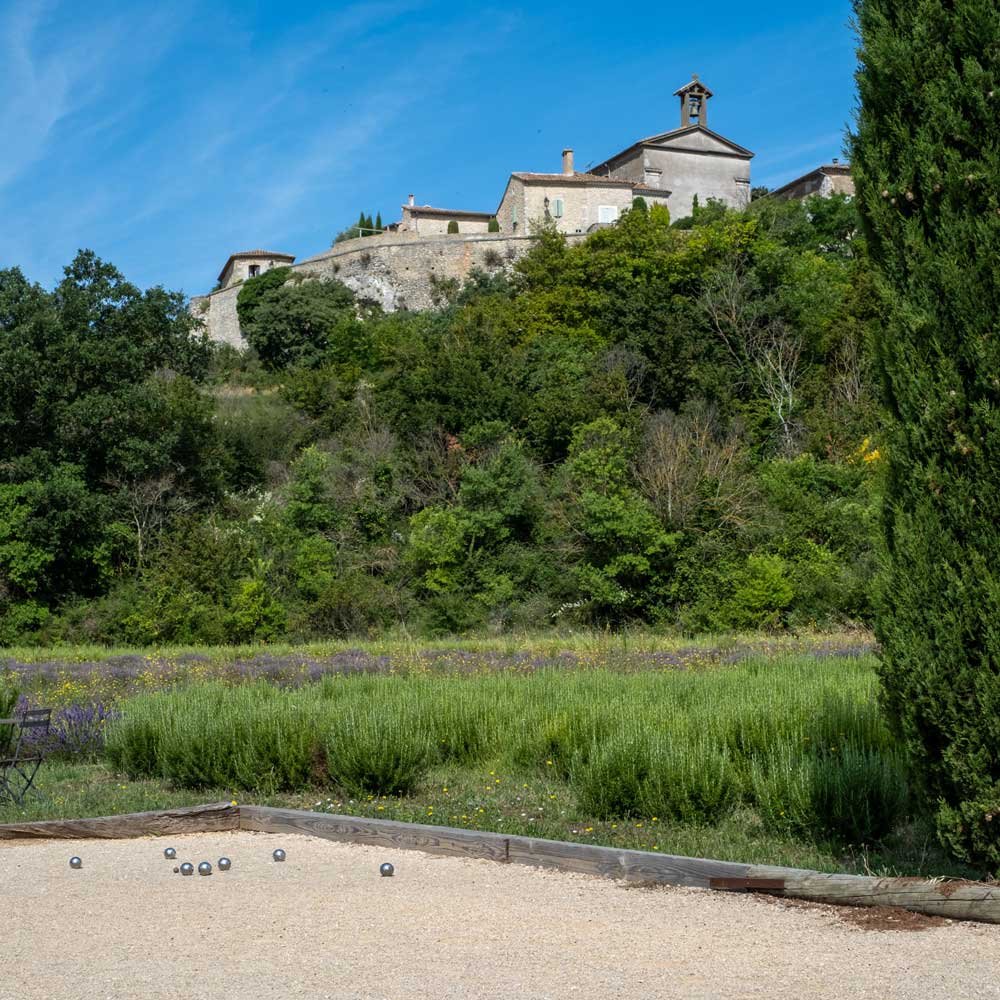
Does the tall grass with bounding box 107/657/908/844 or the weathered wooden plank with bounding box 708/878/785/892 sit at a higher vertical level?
the tall grass with bounding box 107/657/908/844

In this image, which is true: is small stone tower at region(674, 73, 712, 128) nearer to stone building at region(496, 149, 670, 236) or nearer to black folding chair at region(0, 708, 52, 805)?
stone building at region(496, 149, 670, 236)

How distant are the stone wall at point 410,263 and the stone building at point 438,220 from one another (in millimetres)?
10361

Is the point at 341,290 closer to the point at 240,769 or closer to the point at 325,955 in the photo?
the point at 240,769

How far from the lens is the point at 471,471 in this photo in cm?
3066

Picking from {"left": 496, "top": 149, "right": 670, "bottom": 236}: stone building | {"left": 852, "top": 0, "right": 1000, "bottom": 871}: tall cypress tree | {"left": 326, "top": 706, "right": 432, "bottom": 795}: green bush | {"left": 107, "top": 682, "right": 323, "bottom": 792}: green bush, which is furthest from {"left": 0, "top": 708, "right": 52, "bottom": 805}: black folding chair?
{"left": 496, "top": 149, "right": 670, "bottom": 236}: stone building

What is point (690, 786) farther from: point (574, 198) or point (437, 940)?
point (574, 198)

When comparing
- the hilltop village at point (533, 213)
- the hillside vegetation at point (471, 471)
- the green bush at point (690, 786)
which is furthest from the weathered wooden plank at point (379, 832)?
the hilltop village at point (533, 213)

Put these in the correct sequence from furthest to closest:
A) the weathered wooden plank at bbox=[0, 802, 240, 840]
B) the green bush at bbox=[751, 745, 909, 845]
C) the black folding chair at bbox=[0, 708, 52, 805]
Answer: the black folding chair at bbox=[0, 708, 52, 805]
the weathered wooden plank at bbox=[0, 802, 240, 840]
the green bush at bbox=[751, 745, 909, 845]

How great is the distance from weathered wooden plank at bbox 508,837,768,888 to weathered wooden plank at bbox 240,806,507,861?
0.62 ft

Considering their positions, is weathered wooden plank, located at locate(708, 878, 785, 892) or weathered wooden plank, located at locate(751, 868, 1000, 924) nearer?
weathered wooden plank, located at locate(751, 868, 1000, 924)

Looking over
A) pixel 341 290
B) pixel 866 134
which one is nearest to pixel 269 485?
pixel 341 290

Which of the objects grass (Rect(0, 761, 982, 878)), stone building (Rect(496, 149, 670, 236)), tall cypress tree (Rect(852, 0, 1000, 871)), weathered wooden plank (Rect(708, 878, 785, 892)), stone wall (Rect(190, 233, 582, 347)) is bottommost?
grass (Rect(0, 761, 982, 878))

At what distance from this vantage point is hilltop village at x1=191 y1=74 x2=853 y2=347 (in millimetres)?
58656

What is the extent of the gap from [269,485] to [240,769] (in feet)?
92.0
